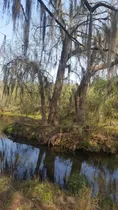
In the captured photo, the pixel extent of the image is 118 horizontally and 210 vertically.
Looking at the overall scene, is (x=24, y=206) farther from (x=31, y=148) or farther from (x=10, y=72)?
(x=10, y=72)

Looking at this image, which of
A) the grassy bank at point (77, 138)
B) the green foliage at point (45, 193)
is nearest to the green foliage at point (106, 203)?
the green foliage at point (45, 193)

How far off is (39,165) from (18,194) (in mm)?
3583

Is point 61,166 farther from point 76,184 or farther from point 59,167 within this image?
point 76,184

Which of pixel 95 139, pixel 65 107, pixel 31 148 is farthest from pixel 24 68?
pixel 65 107

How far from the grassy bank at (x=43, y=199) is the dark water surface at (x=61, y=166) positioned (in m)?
0.59

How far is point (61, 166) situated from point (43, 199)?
11.9 ft

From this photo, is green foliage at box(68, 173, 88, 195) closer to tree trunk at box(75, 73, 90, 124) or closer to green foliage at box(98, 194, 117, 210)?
green foliage at box(98, 194, 117, 210)

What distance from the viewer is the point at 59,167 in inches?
272

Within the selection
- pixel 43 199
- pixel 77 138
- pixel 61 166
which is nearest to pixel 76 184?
pixel 43 199

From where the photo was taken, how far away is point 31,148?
371 inches

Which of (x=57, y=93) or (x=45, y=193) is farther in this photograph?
(x=57, y=93)

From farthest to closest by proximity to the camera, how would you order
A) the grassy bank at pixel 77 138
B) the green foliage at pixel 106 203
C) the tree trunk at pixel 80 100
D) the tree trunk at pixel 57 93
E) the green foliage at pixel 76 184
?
the tree trunk at pixel 80 100
the grassy bank at pixel 77 138
the tree trunk at pixel 57 93
the green foliage at pixel 76 184
the green foliage at pixel 106 203

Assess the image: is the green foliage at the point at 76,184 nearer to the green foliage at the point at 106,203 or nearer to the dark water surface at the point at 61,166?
the dark water surface at the point at 61,166

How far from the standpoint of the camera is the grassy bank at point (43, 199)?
3141 millimetres
